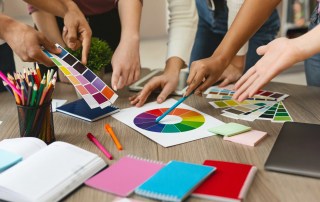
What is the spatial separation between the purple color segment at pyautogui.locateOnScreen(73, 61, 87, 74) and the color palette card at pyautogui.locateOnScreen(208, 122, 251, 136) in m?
0.36

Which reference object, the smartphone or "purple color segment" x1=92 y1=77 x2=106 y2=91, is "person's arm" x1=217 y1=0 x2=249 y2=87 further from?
"purple color segment" x1=92 y1=77 x2=106 y2=91

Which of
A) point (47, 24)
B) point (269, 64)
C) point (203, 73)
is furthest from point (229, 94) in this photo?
point (47, 24)

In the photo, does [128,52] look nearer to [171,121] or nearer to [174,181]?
[171,121]

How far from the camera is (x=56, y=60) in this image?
0.94 meters

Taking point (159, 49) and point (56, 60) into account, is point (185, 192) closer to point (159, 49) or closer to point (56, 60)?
point (56, 60)

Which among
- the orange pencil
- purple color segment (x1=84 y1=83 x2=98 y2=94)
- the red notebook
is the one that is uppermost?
purple color segment (x1=84 y1=83 x2=98 y2=94)

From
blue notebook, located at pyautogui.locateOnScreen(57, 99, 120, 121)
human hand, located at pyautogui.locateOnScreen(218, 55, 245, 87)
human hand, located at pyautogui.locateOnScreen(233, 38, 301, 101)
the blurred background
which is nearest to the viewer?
human hand, located at pyautogui.locateOnScreen(233, 38, 301, 101)

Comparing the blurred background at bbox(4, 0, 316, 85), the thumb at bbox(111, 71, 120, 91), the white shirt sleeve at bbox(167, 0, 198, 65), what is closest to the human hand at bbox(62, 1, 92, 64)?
the thumb at bbox(111, 71, 120, 91)

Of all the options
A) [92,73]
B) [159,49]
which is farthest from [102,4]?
[159,49]

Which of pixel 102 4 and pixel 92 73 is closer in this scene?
pixel 92 73

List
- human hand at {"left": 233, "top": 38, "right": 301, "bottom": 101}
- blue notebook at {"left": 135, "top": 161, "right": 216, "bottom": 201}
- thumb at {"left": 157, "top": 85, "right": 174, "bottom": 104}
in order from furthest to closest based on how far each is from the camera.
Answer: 1. thumb at {"left": 157, "top": 85, "right": 174, "bottom": 104}
2. human hand at {"left": 233, "top": 38, "right": 301, "bottom": 101}
3. blue notebook at {"left": 135, "top": 161, "right": 216, "bottom": 201}

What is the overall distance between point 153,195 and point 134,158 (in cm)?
14

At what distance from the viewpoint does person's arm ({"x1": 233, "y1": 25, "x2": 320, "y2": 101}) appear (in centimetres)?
83

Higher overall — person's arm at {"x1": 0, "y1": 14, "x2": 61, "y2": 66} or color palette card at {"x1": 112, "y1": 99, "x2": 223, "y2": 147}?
person's arm at {"x1": 0, "y1": 14, "x2": 61, "y2": 66}
